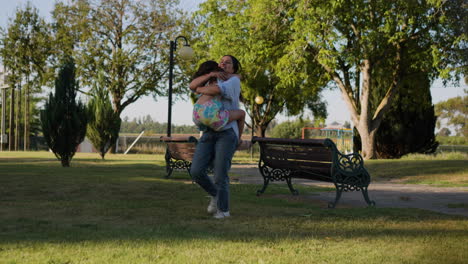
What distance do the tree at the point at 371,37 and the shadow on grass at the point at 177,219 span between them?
14529mm

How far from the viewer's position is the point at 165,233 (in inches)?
177

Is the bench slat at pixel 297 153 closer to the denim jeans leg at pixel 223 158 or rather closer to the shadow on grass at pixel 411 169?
the denim jeans leg at pixel 223 158

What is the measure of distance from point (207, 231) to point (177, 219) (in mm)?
806

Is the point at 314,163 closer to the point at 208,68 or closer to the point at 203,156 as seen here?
the point at 203,156

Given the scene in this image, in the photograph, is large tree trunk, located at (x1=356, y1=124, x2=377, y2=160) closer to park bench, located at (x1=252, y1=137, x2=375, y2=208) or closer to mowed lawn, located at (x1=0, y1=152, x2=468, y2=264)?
park bench, located at (x1=252, y1=137, x2=375, y2=208)

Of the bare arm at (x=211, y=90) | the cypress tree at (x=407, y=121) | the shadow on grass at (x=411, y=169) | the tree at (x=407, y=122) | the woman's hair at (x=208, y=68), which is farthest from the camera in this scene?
the tree at (x=407, y=122)

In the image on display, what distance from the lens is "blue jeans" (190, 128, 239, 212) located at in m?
5.45

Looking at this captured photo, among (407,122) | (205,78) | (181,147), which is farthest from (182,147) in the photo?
(407,122)

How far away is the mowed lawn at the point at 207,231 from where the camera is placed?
12.1ft

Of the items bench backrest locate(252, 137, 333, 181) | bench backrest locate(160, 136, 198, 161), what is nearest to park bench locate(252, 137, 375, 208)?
bench backrest locate(252, 137, 333, 181)

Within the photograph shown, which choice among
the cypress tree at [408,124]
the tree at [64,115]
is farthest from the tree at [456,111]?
the tree at [64,115]

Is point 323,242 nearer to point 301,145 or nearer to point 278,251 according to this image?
point 278,251

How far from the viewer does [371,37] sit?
20.5 m

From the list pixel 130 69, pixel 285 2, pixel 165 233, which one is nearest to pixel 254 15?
pixel 285 2
